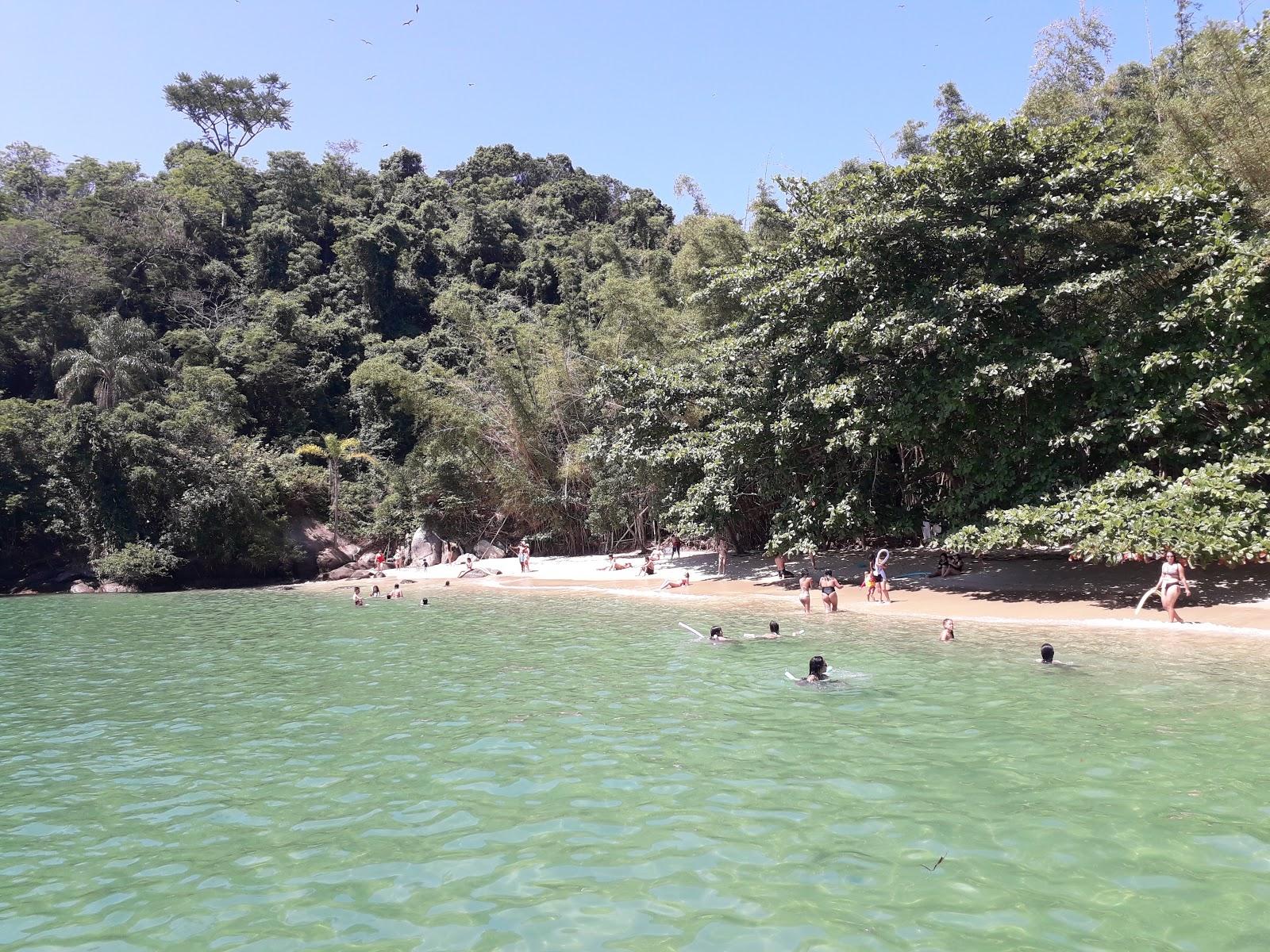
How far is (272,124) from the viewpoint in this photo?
68.3 m

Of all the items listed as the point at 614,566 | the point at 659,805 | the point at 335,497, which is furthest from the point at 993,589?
the point at 335,497

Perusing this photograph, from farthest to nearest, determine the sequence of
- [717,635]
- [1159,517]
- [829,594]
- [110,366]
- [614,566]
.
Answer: [110,366], [614,566], [829,594], [717,635], [1159,517]

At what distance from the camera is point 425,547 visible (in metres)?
34.9

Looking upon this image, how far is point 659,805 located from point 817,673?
4502 mm

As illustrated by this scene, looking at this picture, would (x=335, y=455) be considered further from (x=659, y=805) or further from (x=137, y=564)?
(x=659, y=805)

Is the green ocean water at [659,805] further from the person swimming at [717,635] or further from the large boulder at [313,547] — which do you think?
the large boulder at [313,547]

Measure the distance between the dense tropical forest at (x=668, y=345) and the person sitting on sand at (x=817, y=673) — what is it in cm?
706

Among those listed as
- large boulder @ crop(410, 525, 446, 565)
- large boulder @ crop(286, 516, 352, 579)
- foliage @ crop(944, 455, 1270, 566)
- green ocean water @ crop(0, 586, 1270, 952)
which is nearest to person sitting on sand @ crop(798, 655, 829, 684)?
green ocean water @ crop(0, 586, 1270, 952)

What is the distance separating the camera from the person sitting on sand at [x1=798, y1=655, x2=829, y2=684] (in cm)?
1013

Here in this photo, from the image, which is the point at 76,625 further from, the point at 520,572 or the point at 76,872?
the point at 76,872

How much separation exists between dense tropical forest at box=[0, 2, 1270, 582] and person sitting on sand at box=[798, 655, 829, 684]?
7.06 metres

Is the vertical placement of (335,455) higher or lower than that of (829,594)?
higher

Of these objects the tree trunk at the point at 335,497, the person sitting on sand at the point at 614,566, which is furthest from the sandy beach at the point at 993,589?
the tree trunk at the point at 335,497

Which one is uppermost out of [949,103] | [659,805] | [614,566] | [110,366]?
[949,103]
